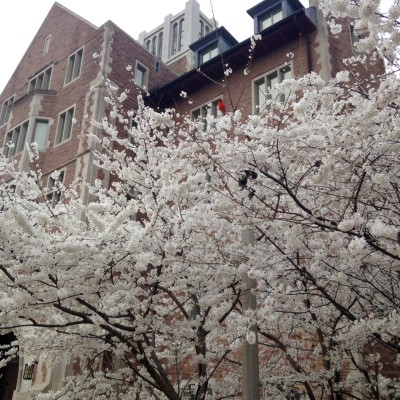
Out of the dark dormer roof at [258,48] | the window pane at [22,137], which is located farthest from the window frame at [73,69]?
the dark dormer roof at [258,48]

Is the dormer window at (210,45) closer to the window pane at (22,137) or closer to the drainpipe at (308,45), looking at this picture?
the drainpipe at (308,45)

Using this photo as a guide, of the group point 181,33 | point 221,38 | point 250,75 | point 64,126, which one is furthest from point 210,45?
Result: point 181,33

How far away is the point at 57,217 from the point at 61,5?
19197mm

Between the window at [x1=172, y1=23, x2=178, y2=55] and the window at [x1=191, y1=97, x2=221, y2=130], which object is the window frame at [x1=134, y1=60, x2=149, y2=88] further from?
the window at [x1=172, y1=23, x2=178, y2=55]

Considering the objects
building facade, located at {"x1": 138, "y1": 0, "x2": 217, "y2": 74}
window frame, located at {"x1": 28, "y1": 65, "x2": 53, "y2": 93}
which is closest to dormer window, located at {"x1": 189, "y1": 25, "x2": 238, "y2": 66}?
window frame, located at {"x1": 28, "y1": 65, "x2": 53, "y2": 93}

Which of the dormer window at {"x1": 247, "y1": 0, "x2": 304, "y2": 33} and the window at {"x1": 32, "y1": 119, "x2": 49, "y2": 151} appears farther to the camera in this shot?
the window at {"x1": 32, "y1": 119, "x2": 49, "y2": 151}

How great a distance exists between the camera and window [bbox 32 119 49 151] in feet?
59.8

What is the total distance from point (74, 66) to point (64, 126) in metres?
3.16

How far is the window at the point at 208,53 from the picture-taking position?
1897 cm

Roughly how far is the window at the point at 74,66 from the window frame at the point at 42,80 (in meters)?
1.32

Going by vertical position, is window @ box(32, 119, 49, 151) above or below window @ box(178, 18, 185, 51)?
below

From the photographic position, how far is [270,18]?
1666 centimetres

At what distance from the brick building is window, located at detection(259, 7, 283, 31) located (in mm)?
37

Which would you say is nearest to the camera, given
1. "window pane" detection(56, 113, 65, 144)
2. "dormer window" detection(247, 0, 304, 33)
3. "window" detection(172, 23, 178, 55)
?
"dormer window" detection(247, 0, 304, 33)
